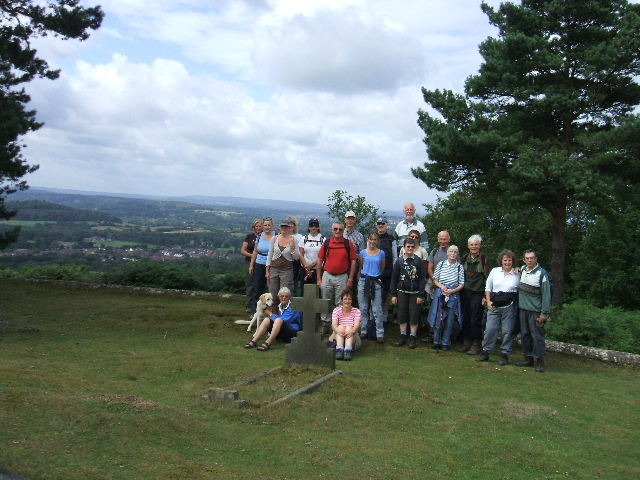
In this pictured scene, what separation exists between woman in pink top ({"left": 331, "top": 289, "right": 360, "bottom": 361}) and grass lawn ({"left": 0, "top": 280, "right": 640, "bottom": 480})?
0.89 feet

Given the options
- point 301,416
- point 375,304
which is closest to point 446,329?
point 375,304

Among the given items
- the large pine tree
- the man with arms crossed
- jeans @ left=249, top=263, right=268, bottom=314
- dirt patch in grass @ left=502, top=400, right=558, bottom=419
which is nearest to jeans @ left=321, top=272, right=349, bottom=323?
jeans @ left=249, top=263, right=268, bottom=314

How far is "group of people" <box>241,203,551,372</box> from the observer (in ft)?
31.2

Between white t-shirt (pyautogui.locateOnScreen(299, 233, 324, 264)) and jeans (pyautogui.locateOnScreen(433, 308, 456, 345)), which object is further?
white t-shirt (pyautogui.locateOnScreen(299, 233, 324, 264))

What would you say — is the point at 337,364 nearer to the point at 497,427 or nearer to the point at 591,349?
the point at 497,427

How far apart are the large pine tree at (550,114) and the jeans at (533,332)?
521 cm

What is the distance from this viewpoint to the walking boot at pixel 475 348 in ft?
33.4

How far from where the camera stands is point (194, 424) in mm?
5836

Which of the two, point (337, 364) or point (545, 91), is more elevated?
point (545, 91)

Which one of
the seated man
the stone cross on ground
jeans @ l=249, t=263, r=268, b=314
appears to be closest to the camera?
the stone cross on ground

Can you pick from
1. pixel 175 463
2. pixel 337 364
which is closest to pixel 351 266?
pixel 337 364

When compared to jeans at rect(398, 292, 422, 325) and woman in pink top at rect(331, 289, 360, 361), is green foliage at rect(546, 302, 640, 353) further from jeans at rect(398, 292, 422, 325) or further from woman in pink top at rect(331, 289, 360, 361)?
woman in pink top at rect(331, 289, 360, 361)

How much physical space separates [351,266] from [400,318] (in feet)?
3.83

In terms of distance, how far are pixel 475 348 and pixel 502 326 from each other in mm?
770
